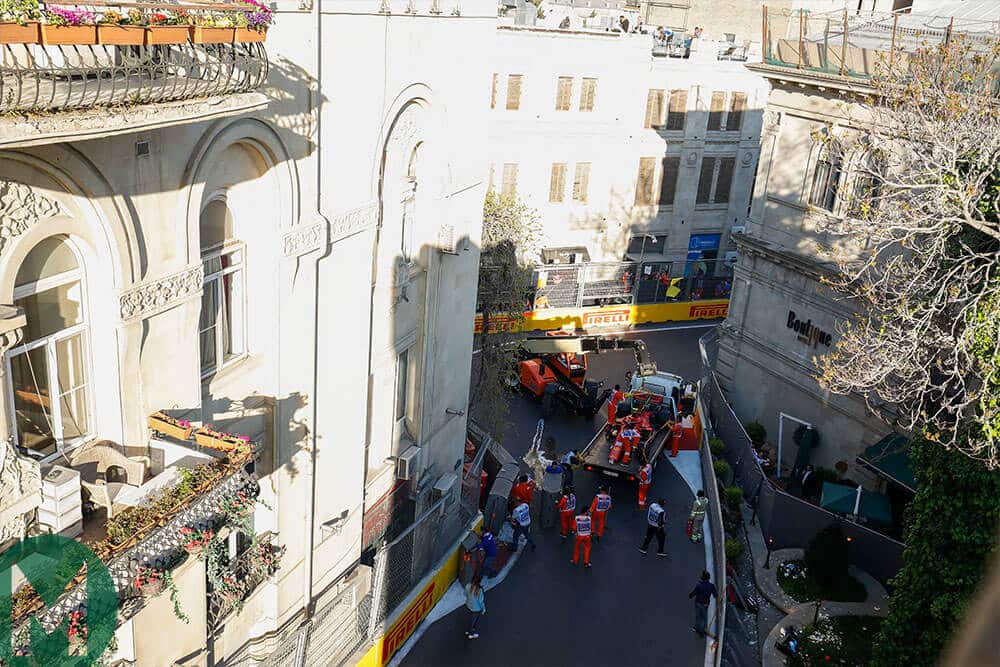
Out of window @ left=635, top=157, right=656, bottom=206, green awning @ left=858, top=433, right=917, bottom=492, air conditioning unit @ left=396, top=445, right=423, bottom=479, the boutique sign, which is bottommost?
green awning @ left=858, top=433, right=917, bottom=492

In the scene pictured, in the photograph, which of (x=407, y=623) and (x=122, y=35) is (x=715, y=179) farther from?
(x=122, y=35)

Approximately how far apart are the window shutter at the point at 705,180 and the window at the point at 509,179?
9.82 metres

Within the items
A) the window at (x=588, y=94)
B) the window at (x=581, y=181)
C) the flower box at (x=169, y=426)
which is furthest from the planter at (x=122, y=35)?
the window at (x=581, y=181)

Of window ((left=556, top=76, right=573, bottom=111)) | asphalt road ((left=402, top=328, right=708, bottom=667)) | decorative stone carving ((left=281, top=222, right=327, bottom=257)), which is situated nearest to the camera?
decorative stone carving ((left=281, top=222, right=327, bottom=257))

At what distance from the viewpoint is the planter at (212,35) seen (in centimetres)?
923

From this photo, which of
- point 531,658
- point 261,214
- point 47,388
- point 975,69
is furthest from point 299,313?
point 975,69

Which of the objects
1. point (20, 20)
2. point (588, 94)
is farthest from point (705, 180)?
point (20, 20)

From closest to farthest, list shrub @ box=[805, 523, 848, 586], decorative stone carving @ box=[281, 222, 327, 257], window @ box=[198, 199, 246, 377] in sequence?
window @ box=[198, 199, 246, 377] → decorative stone carving @ box=[281, 222, 327, 257] → shrub @ box=[805, 523, 848, 586]

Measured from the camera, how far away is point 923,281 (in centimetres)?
2017

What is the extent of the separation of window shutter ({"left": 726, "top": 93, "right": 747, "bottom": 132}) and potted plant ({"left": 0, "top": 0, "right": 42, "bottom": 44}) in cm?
3966

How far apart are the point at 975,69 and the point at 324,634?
18056 mm

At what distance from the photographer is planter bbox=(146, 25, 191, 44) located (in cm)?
862

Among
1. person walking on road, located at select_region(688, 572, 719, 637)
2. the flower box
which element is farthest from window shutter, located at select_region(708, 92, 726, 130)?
the flower box

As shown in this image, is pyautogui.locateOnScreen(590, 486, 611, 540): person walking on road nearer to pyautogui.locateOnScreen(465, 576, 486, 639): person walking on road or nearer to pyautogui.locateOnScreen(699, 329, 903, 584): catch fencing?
pyautogui.locateOnScreen(699, 329, 903, 584): catch fencing
